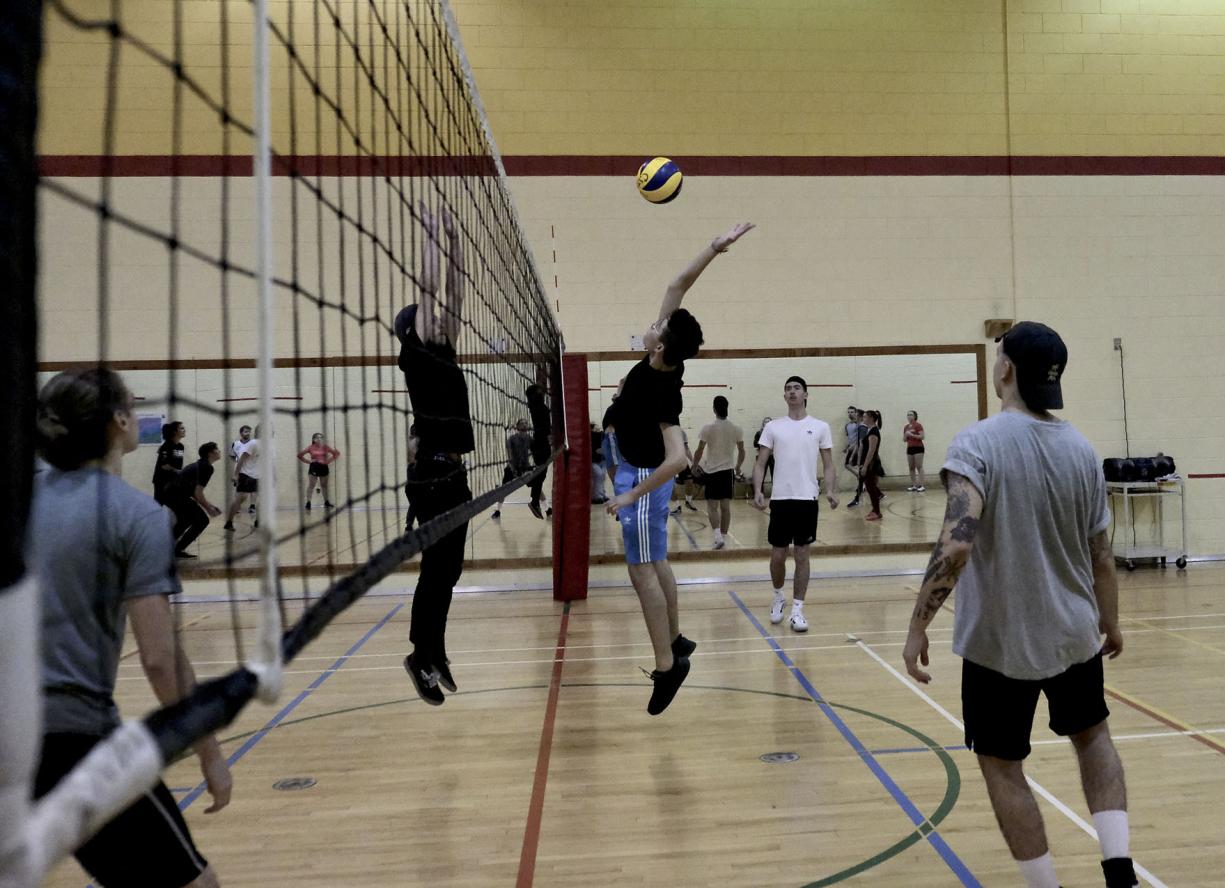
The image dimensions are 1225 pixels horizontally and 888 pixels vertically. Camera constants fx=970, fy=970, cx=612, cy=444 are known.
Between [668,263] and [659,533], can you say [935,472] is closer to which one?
[668,263]

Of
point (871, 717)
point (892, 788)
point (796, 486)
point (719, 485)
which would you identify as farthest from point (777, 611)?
point (892, 788)

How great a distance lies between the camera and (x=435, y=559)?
4.07 m

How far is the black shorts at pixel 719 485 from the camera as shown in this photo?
10.5 metres

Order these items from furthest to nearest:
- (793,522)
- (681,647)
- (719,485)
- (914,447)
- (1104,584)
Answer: (914,447), (719,485), (793,522), (681,647), (1104,584)

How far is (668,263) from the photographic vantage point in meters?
9.90

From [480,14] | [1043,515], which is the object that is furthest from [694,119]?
[1043,515]

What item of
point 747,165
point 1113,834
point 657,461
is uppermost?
point 747,165

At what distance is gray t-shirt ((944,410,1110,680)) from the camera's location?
2.60 meters

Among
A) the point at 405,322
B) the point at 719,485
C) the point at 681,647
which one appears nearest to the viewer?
the point at 405,322

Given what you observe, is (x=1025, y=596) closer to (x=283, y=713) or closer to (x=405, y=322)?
(x=405, y=322)

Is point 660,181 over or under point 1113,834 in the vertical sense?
over

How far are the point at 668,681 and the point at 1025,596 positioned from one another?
2.31 m

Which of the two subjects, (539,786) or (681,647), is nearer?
(539,786)

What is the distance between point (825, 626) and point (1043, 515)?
16.7 ft
